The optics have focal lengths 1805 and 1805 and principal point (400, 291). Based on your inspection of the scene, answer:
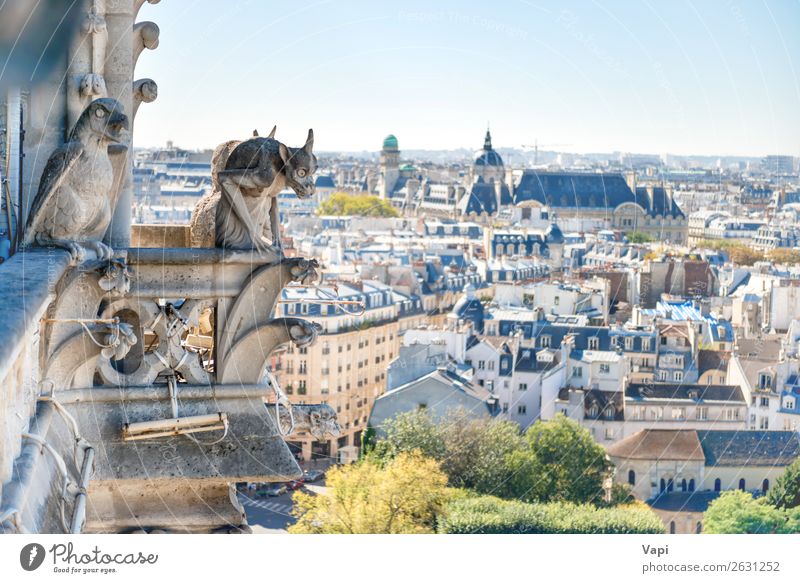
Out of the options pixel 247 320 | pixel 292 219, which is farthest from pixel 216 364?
pixel 292 219

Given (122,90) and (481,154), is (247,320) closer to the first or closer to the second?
(122,90)

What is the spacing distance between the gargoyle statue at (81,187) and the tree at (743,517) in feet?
53.1

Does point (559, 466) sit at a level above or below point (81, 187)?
below

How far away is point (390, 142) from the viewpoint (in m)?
91.6

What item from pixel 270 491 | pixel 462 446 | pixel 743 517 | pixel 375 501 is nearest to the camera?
pixel 375 501

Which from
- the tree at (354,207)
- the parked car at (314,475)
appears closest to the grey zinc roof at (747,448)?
the parked car at (314,475)

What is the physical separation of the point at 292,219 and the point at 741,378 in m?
35.8

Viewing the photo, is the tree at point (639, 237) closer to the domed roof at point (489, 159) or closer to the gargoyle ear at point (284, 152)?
the domed roof at point (489, 159)

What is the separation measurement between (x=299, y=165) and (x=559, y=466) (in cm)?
2117

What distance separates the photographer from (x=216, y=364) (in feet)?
12.4

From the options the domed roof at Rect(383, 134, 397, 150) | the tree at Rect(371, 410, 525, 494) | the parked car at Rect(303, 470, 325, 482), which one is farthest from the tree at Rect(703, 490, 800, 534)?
the domed roof at Rect(383, 134, 397, 150)

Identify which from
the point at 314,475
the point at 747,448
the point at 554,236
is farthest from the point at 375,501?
the point at 554,236

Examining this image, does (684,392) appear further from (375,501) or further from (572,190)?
(572,190)

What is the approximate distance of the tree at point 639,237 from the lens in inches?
2788
